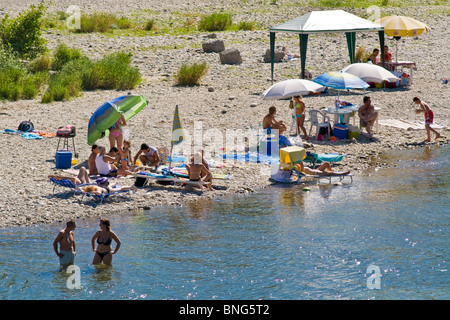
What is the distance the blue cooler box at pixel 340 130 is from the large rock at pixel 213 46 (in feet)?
39.0

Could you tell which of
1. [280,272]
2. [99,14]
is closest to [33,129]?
[280,272]

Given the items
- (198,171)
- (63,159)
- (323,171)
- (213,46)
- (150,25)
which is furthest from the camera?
(150,25)

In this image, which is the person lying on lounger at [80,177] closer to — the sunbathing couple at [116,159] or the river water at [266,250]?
the sunbathing couple at [116,159]

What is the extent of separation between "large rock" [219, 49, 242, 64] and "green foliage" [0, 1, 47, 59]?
7.33 metres

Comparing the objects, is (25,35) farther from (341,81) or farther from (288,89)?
(341,81)

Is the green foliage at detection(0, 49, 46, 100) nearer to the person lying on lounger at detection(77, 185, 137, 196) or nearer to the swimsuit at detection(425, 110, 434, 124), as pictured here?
the person lying on lounger at detection(77, 185, 137, 196)

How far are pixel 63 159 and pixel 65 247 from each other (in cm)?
526

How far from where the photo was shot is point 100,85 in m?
25.0

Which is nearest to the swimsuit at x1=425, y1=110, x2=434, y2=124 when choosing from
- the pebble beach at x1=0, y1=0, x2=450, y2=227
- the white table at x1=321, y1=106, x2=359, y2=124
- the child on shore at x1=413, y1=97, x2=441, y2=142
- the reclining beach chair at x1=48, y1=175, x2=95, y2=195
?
the child on shore at x1=413, y1=97, x2=441, y2=142

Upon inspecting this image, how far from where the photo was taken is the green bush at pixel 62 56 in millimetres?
27328

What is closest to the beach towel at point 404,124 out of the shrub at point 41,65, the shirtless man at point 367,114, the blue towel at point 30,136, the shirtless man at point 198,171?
the shirtless man at point 367,114

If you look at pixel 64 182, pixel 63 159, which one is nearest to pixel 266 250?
pixel 64 182

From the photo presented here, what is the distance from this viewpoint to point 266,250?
12.7 metres

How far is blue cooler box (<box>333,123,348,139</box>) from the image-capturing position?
19.8 meters
